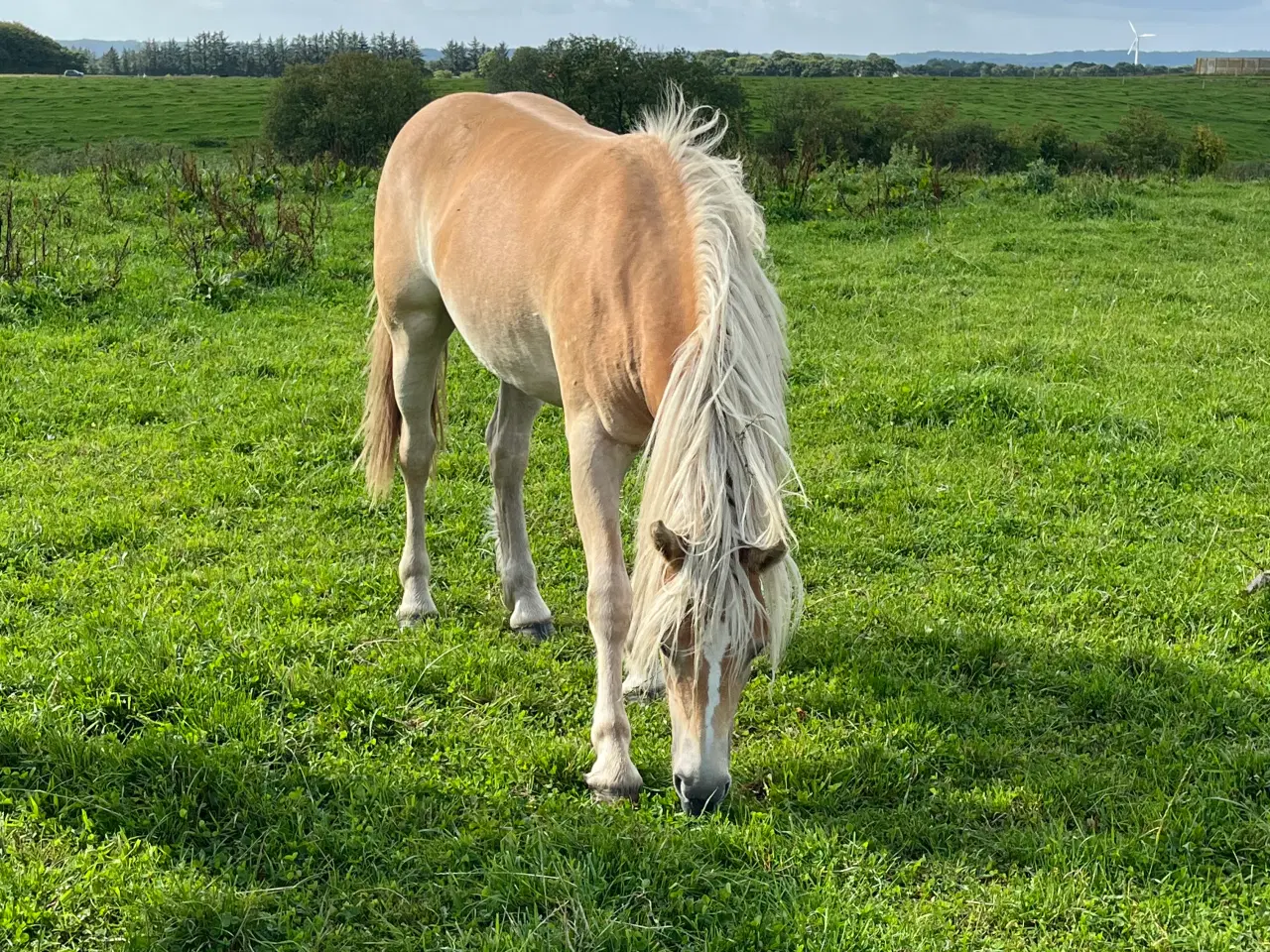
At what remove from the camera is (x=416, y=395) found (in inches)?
176

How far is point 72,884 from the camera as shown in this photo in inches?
103

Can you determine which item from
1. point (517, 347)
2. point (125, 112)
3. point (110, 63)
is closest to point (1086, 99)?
point (125, 112)

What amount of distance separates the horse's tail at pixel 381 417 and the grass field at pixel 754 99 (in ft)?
120

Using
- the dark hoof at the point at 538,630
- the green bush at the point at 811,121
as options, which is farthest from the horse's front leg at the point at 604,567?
the green bush at the point at 811,121

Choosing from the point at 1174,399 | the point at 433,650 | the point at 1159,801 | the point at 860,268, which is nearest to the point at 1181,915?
the point at 1159,801

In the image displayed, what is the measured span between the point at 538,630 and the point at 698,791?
1567 millimetres

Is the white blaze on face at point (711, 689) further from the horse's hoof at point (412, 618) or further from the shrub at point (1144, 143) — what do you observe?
the shrub at point (1144, 143)

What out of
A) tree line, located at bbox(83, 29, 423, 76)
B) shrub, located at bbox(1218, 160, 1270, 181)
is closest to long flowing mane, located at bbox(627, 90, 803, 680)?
shrub, located at bbox(1218, 160, 1270, 181)

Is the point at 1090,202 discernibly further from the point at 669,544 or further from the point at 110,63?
the point at 110,63

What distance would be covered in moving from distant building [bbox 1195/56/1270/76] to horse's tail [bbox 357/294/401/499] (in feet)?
328

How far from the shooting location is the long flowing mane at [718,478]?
2574 millimetres

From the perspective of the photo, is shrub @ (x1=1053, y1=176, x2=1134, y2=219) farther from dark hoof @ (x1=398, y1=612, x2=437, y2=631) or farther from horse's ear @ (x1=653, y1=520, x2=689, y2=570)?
horse's ear @ (x1=653, y1=520, x2=689, y2=570)

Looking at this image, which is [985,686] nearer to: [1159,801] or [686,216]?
[1159,801]

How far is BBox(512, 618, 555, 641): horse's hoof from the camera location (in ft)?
13.4
